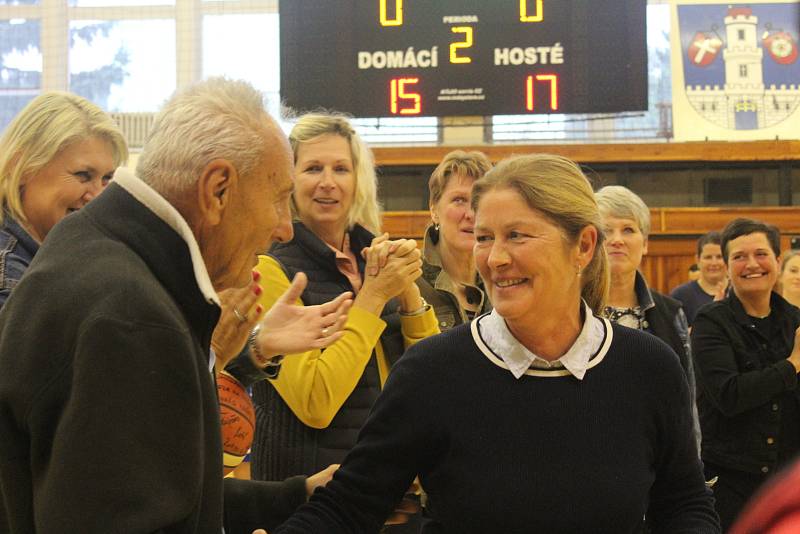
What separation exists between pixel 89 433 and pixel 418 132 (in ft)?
27.6

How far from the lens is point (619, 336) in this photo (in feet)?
6.77

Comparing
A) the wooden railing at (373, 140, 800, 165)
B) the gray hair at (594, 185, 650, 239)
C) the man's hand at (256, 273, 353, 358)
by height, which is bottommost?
the man's hand at (256, 273, 353, 358)

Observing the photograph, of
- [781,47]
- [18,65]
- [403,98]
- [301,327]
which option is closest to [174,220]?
[301,327]

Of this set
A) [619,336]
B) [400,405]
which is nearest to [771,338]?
[619,336]

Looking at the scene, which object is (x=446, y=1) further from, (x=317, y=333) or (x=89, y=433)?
(x=89, y=433)

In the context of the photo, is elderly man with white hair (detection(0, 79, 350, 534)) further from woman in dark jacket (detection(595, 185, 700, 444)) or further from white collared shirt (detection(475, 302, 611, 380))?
woman in dark jacket (detection(595, 185, 700, 444))

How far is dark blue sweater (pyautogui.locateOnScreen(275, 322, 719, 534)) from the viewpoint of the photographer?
1.86 m

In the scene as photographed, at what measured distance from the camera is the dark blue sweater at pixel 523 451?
1862mm

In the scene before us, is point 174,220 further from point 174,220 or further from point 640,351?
point 640,351

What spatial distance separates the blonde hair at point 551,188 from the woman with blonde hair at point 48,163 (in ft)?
2.91

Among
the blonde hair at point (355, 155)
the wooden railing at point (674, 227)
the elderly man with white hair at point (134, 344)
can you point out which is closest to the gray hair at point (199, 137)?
the elderly man with white hair at point (134, 344)

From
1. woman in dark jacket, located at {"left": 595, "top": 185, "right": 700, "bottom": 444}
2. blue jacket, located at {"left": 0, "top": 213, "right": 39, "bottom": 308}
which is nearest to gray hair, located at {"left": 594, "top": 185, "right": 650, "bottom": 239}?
woman in dark jacket, located at {"left": 595, "top": 185, "right": 700, "bottom": 444}

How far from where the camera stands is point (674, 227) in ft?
30.6

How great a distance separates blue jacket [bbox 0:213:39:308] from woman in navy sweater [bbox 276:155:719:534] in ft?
2.48
